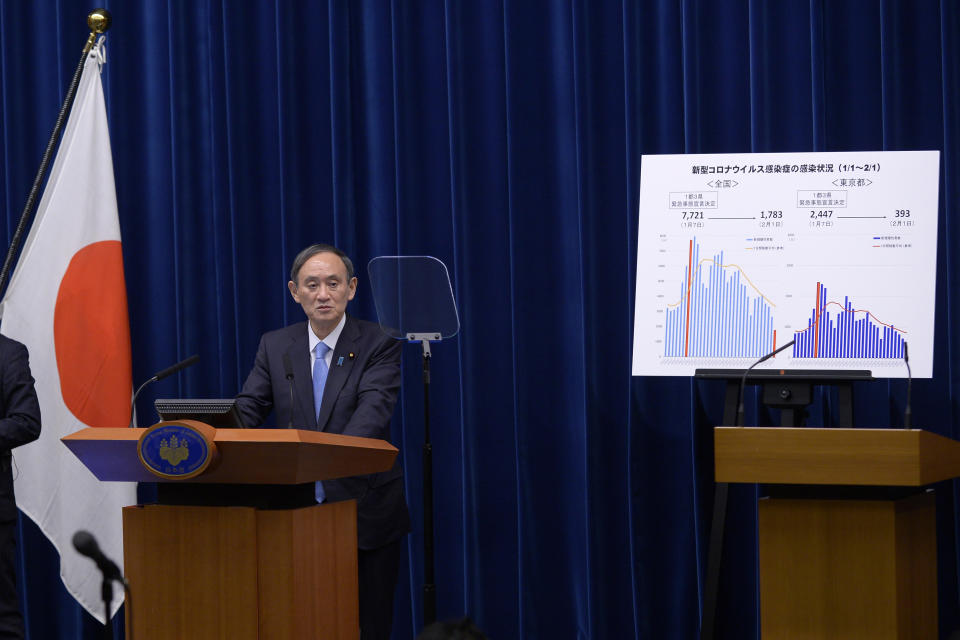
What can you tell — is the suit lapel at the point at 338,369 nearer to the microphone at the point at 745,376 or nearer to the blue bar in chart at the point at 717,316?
the blue bar in chart at the point at 717,316

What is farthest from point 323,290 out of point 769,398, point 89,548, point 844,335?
point 89,548

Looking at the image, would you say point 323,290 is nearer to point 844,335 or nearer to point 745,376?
point 745,376

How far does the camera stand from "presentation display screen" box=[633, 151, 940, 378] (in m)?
3.24

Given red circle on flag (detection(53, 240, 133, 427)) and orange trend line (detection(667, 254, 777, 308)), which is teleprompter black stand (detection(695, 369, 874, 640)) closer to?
orange trend line (detection(667, 254, 777, 308))

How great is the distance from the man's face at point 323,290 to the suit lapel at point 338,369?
7 cm

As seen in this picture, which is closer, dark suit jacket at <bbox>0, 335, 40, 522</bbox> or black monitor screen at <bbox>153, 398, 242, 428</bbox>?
black monitor screen at <bbox>153, 398, 242, 428</bbox>

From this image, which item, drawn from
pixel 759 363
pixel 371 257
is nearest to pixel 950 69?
pixel 759 363

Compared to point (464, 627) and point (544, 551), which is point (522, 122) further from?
point (464, 627)

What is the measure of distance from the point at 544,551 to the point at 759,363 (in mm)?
1389

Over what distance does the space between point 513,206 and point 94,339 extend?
172 centimetres

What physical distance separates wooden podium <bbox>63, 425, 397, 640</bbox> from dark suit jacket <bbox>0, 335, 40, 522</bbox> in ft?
3.53

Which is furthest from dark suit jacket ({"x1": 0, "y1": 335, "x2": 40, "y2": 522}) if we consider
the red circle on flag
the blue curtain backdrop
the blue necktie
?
the blue necktie

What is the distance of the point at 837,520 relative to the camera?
9.43ft

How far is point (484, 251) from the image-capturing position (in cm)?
426
